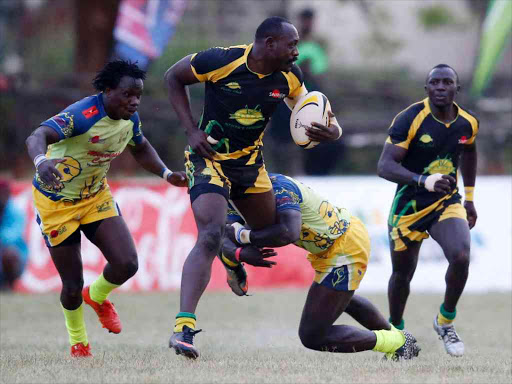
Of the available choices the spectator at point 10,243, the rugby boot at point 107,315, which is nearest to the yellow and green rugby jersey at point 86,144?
the rugby boot at point 107,315

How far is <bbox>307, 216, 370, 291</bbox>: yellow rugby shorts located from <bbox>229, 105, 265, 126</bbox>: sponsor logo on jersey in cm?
106

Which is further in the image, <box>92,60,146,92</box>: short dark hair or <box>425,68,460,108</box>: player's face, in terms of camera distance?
<box>425,68,460,108</box>: player's face

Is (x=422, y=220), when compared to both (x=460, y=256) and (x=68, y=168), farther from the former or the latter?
(x=68, y=168)

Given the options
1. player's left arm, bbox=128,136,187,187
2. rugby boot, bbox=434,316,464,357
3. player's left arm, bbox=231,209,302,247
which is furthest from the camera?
rugby boot, bbox=434,316,464,357

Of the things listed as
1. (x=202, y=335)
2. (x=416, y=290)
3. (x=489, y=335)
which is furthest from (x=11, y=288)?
(x=489, y=335)

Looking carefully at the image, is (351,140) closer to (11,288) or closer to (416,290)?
(416,290)

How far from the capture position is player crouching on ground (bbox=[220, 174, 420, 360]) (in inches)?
260

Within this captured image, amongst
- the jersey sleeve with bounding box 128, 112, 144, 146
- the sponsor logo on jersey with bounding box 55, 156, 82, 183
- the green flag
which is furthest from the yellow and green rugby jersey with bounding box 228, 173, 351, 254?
the green flag

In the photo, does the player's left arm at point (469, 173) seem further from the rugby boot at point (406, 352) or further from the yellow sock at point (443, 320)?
the rugby boot at point (406, 352)

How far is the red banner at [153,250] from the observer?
13.7 m

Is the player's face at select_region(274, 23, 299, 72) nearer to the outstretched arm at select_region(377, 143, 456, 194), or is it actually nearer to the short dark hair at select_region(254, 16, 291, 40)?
the short dark hair at select_region(254, 16, 291, 40)

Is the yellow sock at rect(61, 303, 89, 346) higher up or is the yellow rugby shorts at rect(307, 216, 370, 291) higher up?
the yellow rugby shorts at rect(307, 216, 370, 291)

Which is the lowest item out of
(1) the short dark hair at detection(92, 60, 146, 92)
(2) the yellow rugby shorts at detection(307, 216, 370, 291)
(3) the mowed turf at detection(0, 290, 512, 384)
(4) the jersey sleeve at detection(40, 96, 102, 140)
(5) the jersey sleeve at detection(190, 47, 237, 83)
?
(3) the mowed turf at detection(0, 290, 512, 384)

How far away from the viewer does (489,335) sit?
973 cm
